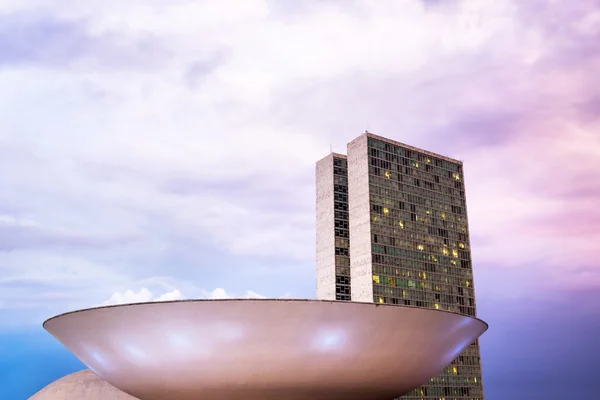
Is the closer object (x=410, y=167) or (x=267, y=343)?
(x=267, y=343)

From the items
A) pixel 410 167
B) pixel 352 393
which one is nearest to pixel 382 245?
pixel 410 167

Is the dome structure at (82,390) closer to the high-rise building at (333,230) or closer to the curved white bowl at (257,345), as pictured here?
the curved white bowl at (257,345)

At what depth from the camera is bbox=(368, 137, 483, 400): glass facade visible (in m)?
113

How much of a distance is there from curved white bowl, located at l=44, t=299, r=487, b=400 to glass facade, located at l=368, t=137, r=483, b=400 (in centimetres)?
9044

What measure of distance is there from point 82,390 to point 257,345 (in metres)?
19.1

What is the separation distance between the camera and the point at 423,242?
120 metres

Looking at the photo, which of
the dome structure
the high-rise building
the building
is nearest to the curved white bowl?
the dome structure

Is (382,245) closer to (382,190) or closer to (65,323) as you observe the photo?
(382,190)

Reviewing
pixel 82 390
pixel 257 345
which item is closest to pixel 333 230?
pixel 82 390

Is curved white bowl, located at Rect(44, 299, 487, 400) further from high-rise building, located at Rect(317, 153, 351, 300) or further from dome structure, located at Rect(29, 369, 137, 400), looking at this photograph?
high-rise building, located at Rect(317, 153, 351, 300)

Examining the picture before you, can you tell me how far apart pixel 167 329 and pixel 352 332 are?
214 inches

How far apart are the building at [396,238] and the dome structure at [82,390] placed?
77.5 m

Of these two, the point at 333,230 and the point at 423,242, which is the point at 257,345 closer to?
the point at 333,230

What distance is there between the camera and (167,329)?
61.5ft
